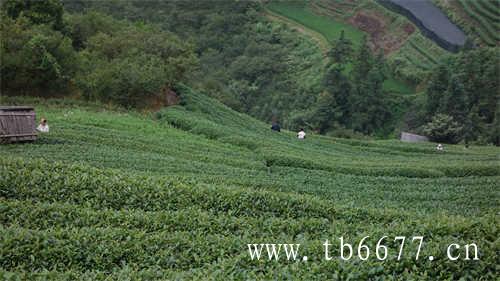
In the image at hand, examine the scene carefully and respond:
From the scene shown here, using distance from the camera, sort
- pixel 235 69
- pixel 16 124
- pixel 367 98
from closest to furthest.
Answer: pixel 16 124 → pixel 367 98 → pixel 235 69

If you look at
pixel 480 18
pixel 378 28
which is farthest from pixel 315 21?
pixel 480 18

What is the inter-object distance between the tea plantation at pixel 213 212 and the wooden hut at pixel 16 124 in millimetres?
366

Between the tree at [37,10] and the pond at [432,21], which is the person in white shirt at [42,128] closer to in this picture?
the tree at [37,10]

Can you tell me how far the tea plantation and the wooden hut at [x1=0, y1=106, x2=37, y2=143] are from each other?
1.20ft

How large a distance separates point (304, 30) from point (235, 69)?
1653 cm

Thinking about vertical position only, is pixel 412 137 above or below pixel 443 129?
below

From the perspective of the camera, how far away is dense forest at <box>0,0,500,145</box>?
29.6m

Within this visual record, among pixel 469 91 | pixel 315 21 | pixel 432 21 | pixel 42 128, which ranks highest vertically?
pixel 432 21

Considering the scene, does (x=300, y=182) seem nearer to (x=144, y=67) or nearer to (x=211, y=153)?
(x=211, y=153)

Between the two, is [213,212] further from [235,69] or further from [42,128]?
[235,69]

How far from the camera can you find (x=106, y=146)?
56.9 ft

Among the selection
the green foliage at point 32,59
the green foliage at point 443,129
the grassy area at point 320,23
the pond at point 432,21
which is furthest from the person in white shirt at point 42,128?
the pond at point 432,21

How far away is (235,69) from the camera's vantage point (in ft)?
234

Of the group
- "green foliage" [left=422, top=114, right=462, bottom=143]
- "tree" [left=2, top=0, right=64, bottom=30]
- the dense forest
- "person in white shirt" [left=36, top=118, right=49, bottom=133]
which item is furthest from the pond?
"person in white shirt" [left=36, top=118, right=49, bottom=133]
